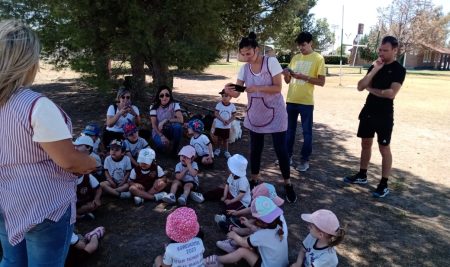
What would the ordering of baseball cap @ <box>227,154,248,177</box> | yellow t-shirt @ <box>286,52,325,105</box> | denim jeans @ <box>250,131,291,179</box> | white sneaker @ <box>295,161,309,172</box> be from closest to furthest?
baseball cap @ <box>227,154,248,177</box>
denim jeans @ <box>250,131,291,179</box>
yellow t-shirt @ <box>286,52,325,105</box>
white sneaker @ <box>295,161,309,172</box>

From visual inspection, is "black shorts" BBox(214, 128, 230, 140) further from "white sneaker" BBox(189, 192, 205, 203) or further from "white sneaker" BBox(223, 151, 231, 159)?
"white sneaker" BBox(189, 192, 205, 203)

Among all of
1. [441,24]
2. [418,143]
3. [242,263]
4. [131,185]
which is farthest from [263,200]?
[441,24]

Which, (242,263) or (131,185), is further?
(131,185)

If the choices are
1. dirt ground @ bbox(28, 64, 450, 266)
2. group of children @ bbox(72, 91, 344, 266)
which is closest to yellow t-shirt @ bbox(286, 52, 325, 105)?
dirt ground @ bbox(28, 64, 450, 266)

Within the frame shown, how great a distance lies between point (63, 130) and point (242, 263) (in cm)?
214

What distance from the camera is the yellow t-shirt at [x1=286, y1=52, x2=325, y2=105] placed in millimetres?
5273

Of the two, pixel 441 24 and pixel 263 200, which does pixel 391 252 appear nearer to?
pixel 263 200

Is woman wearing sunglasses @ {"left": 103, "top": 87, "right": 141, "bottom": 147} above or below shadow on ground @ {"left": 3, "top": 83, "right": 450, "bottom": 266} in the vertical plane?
above

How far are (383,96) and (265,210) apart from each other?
8.26ft

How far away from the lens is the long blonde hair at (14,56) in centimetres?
157

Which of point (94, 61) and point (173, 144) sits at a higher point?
point (94, 61)

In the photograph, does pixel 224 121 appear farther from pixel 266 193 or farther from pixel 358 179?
pixel 266 193

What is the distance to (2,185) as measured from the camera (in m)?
1.77

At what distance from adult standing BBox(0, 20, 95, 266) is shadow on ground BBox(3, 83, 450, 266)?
4.95 feet
